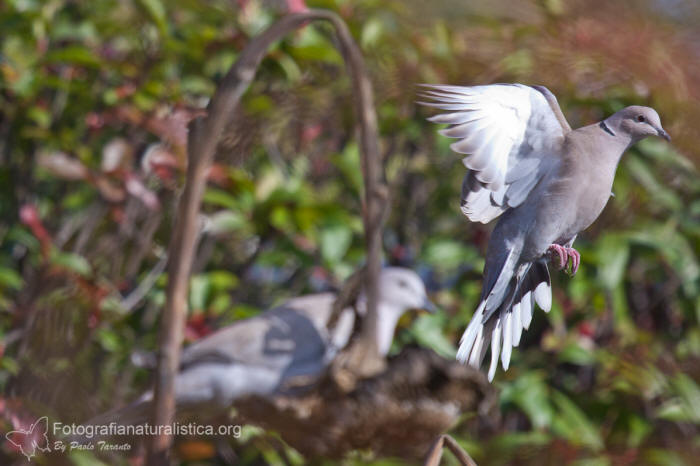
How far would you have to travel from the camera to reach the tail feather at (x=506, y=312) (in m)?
0.22

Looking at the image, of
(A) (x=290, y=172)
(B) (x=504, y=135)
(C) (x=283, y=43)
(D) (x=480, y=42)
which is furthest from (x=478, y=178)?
(A) (x=290, y=172)

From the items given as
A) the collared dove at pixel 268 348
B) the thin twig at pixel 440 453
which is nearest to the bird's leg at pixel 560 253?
the thin twig at pixel 440 453

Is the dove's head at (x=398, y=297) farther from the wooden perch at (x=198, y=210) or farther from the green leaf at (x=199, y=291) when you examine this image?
the wooden perch at (x=198, y=210)

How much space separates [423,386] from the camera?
1.39ft

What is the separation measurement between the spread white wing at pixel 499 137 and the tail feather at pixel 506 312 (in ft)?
0.08

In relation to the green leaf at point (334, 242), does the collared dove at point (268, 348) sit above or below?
below

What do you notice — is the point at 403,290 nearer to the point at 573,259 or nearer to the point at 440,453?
the point at 440,453

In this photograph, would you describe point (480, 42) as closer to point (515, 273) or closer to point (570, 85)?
point (570, 85)

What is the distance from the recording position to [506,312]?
8.9 inches

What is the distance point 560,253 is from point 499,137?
0.12 feet

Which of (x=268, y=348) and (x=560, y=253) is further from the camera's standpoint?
(x=268, y=348)

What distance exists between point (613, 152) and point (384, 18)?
104 centimetres

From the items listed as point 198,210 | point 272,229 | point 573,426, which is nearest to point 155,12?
point 272,229

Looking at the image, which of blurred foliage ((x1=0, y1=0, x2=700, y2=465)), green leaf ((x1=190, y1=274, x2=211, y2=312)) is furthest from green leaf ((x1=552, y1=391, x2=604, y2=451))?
green leaf ((x1=190, y1=274, x2=211, y2=312))
